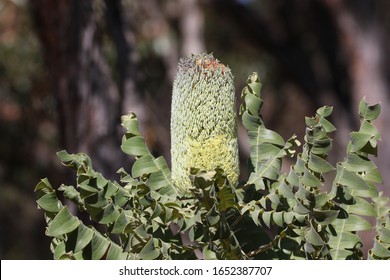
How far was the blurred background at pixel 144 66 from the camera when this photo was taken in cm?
459

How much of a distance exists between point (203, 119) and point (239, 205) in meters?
0.25

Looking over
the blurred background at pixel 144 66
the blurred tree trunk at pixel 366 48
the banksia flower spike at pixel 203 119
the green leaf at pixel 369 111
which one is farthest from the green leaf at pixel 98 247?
the blurred tree trunk at pixel 366 48

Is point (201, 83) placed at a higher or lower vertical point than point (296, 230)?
higher

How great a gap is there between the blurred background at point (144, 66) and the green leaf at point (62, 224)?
2418 mm

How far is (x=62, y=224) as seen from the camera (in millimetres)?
1978

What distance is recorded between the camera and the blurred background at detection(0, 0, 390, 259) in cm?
459

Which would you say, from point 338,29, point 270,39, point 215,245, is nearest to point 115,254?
point 215,245

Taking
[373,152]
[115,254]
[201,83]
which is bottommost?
[115,254]

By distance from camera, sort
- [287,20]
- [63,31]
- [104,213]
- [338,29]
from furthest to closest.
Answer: [287,20] < [338,29] < [63,31] < [104,213]

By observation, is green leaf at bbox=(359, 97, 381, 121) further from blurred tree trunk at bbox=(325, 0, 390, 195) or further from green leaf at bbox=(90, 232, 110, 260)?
blurred tree trunk at bbox=(325, 0, 390, 195)

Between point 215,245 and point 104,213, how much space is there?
31 centimetres

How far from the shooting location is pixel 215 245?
2035 mm

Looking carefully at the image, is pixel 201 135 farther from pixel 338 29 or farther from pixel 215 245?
pixel 338 29

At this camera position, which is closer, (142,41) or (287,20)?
(142,41)
